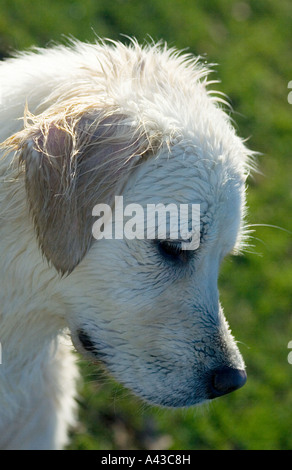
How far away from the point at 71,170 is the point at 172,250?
579 millimetres

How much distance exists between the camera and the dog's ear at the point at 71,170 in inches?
99.3

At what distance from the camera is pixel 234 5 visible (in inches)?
325

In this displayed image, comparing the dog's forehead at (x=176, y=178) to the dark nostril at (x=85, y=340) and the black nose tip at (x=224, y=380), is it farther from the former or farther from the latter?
the black nose tip at (x=224, y=380)

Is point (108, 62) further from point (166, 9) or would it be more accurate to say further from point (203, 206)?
point (166, 9)

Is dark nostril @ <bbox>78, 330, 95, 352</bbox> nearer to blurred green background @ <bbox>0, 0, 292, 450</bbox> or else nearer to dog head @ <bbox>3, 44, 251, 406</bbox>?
dog head @ <bbox>3, 44, 251, 406</bbox>

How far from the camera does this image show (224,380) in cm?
297

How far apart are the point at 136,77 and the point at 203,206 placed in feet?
2.18

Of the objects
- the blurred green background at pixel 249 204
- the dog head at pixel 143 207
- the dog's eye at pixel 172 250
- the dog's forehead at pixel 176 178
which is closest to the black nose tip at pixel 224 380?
the dog head at pixel 143 207

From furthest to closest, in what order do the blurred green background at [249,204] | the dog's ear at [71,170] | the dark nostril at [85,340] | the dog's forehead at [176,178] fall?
1. the blurred green background at [249,204]
2. the dark nostril at [85,340]
3. the dog's forehead at [176,178]
4. the dog's ear at [71,170]

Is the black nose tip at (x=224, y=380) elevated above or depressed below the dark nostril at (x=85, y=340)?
below

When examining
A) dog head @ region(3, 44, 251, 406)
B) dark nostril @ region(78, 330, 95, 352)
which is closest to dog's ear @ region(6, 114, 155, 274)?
dog head @ region(3, 44, 251, 406)

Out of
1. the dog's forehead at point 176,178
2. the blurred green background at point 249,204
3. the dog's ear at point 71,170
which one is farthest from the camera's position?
the blurred green background at point 249,204
